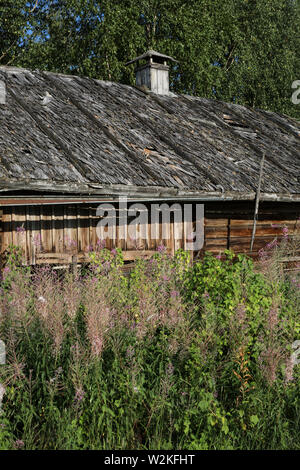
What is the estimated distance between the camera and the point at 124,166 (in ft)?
22.8

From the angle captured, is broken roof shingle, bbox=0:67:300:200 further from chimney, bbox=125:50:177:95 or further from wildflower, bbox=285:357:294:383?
wildflower, bbox=285:357:294:383

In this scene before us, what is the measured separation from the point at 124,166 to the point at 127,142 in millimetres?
1115

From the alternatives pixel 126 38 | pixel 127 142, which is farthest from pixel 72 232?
pixel 126 38

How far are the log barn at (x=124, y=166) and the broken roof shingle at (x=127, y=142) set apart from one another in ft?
0.08

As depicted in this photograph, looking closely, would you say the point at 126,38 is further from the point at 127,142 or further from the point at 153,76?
the point at 127,142

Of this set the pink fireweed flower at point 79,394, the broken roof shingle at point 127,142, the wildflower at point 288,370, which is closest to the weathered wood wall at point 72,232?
the broken roof shingle at point 127,142

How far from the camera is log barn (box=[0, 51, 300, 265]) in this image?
624 cm

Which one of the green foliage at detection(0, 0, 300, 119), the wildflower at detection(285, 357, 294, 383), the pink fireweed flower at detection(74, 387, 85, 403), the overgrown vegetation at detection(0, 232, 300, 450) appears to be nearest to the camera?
the pink fireweed flower at detection(74, 387, 85, 403)

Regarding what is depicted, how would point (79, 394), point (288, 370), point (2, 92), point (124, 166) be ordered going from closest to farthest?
1. point (79, 394)
2. point (288, 370)
3. point (124, 166)
4. point (2, 92)

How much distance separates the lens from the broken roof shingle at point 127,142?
6.30 meters

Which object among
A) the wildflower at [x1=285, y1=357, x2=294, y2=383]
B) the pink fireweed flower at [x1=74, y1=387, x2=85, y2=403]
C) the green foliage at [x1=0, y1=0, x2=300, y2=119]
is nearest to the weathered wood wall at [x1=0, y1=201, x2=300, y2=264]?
the wildflower at [x1=285, y1=357, x2=294, y2=383]

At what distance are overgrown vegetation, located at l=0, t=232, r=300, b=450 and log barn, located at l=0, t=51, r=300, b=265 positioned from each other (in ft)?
7.41

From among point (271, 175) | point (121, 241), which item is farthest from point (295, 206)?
point (121, 241)

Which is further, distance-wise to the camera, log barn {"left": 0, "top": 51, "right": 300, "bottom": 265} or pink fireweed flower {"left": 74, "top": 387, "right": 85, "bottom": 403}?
log barn {"left": 0, "top": 51, "right": 300, "bottom": 265}
